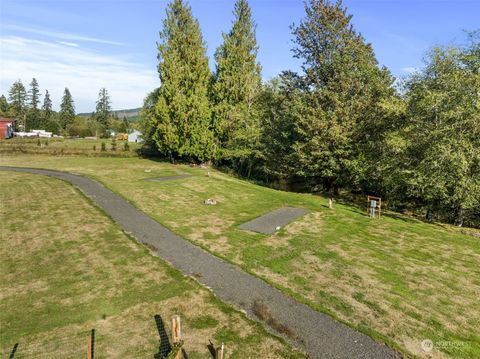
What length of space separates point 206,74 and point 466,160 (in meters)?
28.1

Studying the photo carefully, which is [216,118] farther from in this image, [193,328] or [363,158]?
[193,328]

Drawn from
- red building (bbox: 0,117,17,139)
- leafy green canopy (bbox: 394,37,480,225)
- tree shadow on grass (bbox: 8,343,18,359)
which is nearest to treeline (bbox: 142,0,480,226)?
leafy green canopy (bbox: 394,37,480,225)

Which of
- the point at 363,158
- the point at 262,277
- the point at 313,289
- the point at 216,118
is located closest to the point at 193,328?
the point at 262,277

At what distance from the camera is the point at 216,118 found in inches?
1414

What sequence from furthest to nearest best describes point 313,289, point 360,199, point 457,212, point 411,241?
point 360,199 → point 457,212 → point 411,241 → point 313,289

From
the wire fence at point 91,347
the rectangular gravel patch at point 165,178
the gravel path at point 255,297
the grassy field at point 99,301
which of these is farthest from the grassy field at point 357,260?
the wire fence at point 91,347

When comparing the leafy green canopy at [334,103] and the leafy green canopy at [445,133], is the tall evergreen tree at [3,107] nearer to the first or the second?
the leafy green canopy at [334,103]

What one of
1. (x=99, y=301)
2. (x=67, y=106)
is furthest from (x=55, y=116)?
(x=99, y=301)

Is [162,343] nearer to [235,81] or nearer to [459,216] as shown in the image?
[459,216]

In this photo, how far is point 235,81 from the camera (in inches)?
1414

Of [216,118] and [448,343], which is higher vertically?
[216,118]

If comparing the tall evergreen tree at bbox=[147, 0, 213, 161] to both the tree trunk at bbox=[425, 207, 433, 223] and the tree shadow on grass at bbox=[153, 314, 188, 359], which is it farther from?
the tree shadow on grass at bbox=[153, 314, 188, 359]

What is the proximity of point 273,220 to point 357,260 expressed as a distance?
5.93 metres

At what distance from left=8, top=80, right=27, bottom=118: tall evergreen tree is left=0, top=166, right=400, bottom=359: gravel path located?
320 feet
